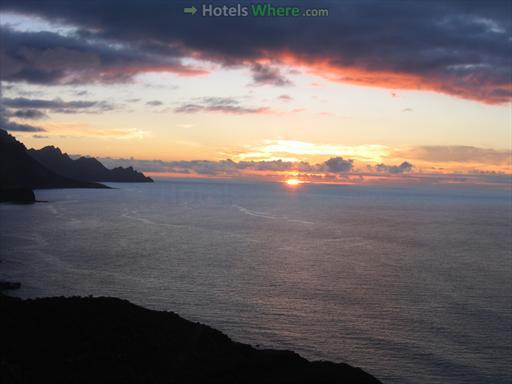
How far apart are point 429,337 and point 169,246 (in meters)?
73.3

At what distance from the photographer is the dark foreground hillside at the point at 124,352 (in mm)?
32469

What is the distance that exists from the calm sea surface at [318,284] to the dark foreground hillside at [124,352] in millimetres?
11698

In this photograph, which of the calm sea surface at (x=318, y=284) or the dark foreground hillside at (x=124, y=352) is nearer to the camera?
the dark foreground hillside at (x=124, y=352)

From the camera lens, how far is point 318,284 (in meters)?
77.9

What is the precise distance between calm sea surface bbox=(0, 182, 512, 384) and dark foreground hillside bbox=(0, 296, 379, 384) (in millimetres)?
11698

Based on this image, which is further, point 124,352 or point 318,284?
point 318,284

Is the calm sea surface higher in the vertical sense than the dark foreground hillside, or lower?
lower

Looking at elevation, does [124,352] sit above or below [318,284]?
above

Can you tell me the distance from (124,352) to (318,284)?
46.6 m

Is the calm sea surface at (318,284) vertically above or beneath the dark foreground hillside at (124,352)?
beneath

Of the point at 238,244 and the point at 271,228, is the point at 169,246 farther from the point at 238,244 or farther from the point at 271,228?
the point at 271,228

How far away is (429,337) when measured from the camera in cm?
5434

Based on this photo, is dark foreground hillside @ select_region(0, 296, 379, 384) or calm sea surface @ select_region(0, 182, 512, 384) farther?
calm sea surface @ select_region(0, 182, 512, 384)

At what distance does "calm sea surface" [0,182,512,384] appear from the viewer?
51000 mm
